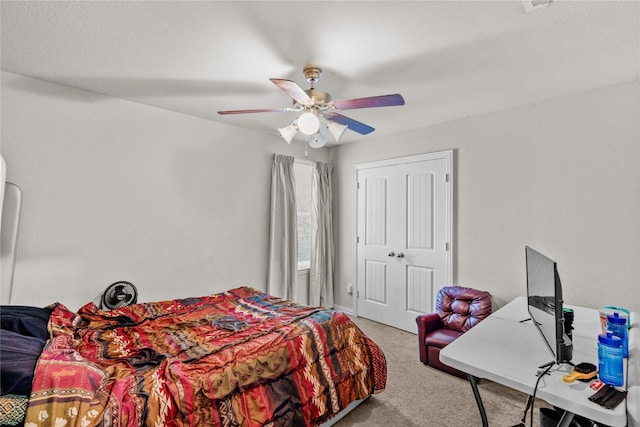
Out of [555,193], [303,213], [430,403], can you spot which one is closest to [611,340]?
[430,403]

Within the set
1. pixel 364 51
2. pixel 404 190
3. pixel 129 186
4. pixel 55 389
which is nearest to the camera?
pixel 55 389

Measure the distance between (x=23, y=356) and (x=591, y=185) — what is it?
3946 mm

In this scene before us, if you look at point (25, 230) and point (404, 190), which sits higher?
point (404, 190)

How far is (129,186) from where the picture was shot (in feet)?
10.0

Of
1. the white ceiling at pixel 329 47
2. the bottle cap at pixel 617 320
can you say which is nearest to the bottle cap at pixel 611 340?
the bottle cap at pixel 617 320

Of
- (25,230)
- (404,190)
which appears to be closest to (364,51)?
(404,190)

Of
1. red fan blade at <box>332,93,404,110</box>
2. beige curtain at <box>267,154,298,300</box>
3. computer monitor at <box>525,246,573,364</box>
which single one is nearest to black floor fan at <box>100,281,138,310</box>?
beige curtain at <box>267,154,298,300</box>

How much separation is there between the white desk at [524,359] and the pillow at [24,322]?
7.28 ft

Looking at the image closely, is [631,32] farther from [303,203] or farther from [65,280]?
[65,280]

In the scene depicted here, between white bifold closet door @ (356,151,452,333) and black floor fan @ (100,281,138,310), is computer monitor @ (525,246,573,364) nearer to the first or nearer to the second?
white bifold closet door @ (356,151,452,333)

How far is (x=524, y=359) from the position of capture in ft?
4.98

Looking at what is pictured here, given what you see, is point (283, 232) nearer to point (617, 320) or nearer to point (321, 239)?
point (321, 239)

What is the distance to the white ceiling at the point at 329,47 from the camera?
1713 mm

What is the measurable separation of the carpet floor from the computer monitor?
0.97 meters
